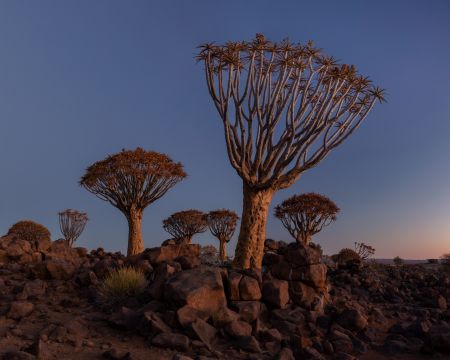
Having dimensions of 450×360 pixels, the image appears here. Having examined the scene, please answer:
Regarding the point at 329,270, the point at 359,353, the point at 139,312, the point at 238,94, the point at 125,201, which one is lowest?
the point at 359,353

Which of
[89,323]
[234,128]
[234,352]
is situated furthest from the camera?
[234,128]

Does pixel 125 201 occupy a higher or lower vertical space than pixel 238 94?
lower

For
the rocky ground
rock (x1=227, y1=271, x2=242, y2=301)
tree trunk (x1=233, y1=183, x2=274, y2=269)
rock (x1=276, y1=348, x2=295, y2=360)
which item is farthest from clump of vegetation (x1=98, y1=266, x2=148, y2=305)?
rock (x1=276, y1=348, x2=295, y2=360)

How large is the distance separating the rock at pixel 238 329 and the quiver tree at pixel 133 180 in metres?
12.5

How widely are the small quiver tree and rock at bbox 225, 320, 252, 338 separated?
23.5 metres

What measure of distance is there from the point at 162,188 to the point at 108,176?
2510 mm

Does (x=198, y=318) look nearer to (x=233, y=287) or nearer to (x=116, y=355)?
(x=233, y=287)

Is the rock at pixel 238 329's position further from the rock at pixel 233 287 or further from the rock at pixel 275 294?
the rock at pixel 275 294

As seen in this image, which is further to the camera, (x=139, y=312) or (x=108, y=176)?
(x=108, y=176)

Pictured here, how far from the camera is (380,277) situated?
21938 millimetres

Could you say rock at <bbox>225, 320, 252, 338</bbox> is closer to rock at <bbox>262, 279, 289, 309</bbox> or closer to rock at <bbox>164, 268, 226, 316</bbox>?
rock at <bbox>164, 268, 226, 316</bbox>

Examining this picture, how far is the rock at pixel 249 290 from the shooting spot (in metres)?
10.4

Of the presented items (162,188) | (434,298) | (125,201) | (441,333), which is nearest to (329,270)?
(434,298)

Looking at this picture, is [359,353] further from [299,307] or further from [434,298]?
[434,298]
